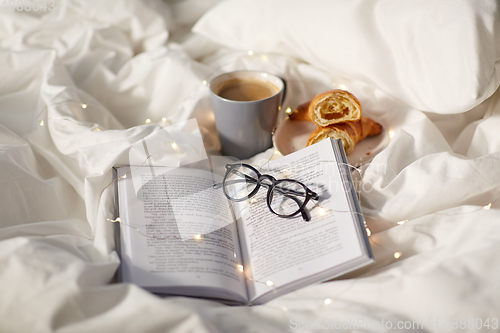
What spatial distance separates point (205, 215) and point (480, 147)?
1.90ft

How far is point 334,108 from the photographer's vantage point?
738mm

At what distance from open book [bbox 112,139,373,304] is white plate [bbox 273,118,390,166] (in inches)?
3.8

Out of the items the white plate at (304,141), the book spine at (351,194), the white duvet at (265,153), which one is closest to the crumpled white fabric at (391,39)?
the white duvet at (265,153)

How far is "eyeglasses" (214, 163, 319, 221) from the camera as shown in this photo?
0.61m

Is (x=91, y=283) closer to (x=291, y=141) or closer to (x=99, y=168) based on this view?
(x=99, y=168)

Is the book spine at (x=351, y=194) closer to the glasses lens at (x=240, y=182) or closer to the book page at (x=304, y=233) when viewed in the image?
the book page at (x=304, y=233)

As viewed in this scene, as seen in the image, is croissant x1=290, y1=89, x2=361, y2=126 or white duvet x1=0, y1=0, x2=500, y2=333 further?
croissant x1=290, y1=89, x2=361, y2=126

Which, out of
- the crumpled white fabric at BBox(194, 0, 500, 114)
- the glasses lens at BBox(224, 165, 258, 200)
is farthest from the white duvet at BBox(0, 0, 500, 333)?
the glasses lens at BBox(224, 165, 258, 200)

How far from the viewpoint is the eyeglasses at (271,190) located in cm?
61

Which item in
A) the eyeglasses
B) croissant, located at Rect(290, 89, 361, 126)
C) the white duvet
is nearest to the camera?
the white duvet

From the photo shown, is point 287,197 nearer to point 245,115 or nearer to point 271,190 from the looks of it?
point 271,190

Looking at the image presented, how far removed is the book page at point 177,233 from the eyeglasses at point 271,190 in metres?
0.03

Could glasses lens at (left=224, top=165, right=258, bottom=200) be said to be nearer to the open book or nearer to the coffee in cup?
the open book

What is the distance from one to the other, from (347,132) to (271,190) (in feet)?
0.69
